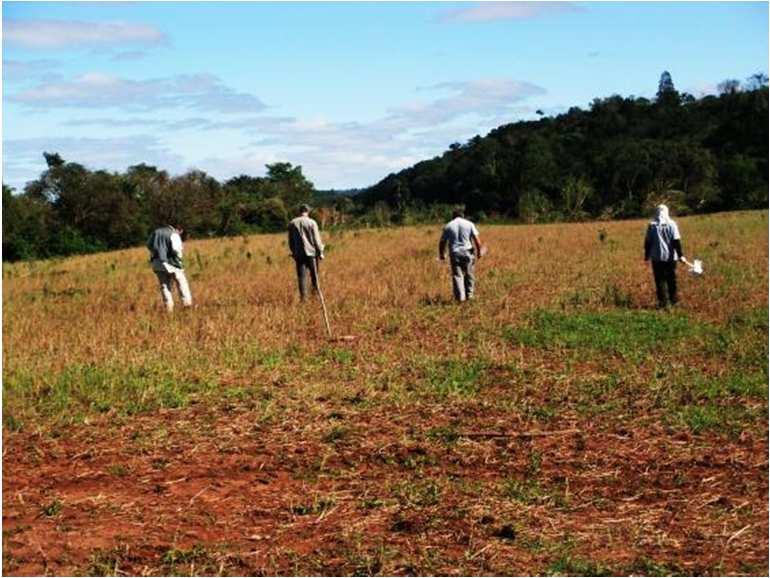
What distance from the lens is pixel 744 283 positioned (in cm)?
1639

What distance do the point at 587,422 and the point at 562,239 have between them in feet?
80.6

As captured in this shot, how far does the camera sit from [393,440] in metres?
7.43

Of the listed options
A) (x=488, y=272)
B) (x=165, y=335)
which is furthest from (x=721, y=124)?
(x=165, y=335)

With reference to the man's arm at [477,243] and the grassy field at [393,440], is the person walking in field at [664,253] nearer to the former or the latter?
the grassy field at [393,440]

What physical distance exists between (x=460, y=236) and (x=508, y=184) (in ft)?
182

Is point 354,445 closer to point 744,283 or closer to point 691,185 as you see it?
point 744,283

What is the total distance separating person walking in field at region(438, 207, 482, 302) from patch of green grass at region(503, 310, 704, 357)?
1934 millimetres

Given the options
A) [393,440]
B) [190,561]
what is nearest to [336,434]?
[393,440]

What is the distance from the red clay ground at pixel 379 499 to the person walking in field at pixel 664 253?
6.69 metres

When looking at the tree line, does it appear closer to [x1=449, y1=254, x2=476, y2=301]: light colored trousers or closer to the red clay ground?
[x1=449, y1=254, x2=476, y2=301]: light colored trousers

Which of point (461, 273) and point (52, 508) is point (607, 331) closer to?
point (461, 273)

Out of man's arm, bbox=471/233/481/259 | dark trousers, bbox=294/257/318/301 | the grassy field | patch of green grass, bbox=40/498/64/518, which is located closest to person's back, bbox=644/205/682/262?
the grassy field

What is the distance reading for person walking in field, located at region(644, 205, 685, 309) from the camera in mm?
14000

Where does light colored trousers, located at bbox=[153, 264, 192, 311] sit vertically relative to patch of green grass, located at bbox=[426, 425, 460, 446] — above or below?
above
